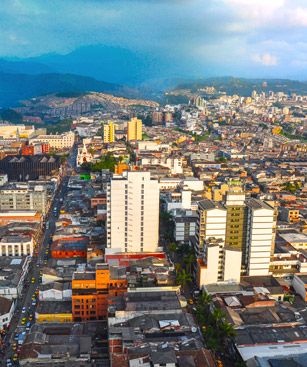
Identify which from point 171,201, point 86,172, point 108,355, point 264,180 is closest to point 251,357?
point 108,355

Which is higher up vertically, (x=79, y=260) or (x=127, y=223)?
(x=127, y=223)

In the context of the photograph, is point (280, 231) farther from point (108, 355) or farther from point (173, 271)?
point (108, 355)

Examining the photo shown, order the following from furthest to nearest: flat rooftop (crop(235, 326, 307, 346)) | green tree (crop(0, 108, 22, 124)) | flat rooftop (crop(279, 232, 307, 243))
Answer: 1. green tree (crop(0, 108, 22, 124))
2. flat rooftop (crop(279, 232, 307, 243))
3. flat rooftop (crop(235, 326, 307, 346))

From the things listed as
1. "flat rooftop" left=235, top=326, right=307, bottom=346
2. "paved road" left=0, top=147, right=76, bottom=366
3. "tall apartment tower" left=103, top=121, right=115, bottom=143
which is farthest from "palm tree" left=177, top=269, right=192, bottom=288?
"tall apartment tower" left=103, top=121, right=115, bottom=143

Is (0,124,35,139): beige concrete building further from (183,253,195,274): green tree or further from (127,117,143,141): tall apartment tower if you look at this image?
(183,253,195,274): green tree

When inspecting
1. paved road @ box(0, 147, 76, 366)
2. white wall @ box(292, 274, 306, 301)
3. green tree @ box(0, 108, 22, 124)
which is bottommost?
paved road @ box(0, 147, 76, 366)

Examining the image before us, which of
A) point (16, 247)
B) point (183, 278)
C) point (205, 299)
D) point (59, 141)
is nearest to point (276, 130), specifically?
point (59, 141)

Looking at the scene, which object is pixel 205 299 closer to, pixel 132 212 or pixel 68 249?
pixel 132 212
